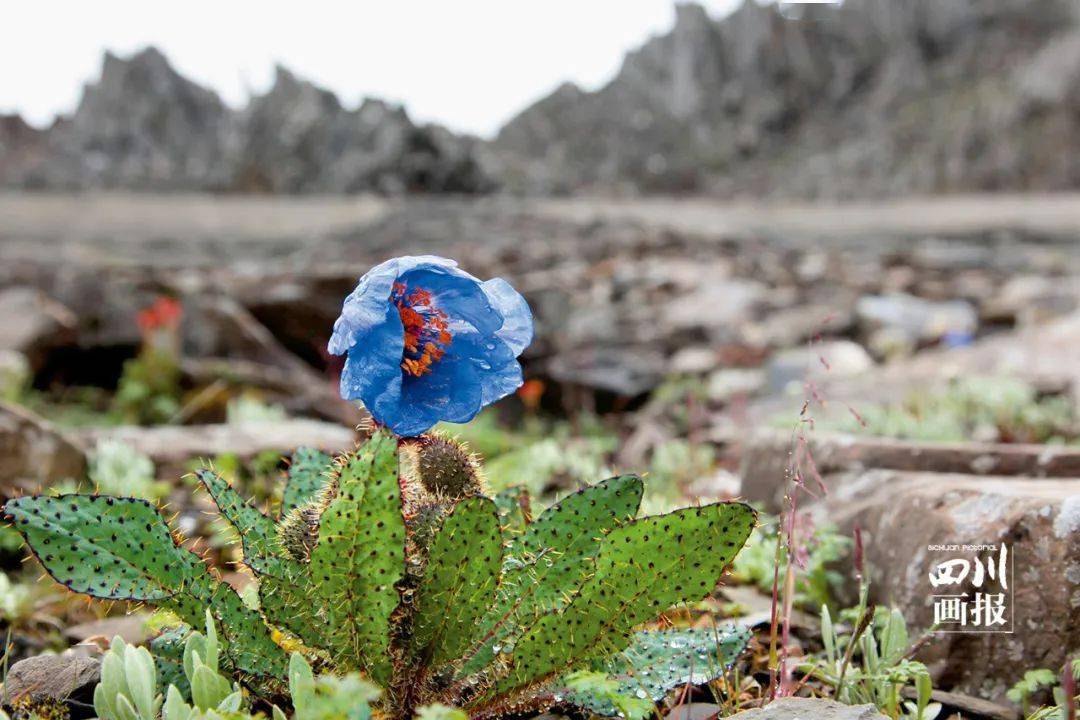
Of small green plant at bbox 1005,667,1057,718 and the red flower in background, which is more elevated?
the red flower in background

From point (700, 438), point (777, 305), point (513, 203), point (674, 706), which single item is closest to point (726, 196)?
point (513, 203)

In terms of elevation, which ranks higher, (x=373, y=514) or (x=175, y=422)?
(x=373, y=514)

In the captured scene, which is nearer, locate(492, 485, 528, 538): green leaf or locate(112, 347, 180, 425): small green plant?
locate(492, 485, 528, 538): green leaf

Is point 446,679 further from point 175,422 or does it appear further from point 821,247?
point 821,247

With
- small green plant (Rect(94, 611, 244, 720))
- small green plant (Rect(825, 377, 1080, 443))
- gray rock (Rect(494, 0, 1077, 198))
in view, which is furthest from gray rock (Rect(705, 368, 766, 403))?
gray rock (Rect(494, 0, 1077, 198))

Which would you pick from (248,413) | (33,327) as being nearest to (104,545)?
(248,413)

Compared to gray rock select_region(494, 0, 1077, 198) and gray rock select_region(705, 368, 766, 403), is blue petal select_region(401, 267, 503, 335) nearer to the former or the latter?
gray rock select_region(705, 368, 766, 403)
